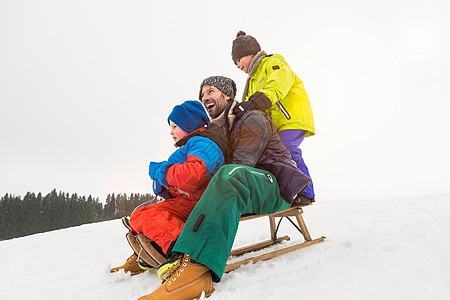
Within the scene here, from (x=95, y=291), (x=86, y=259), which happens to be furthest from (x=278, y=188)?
(x=86, y=259)

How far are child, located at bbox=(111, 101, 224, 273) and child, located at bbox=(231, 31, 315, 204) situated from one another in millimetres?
540

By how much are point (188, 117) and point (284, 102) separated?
1.01 metres

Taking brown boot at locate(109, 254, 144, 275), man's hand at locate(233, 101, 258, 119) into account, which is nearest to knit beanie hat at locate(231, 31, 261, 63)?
man's hand at locate(233, 101, 258, 119)

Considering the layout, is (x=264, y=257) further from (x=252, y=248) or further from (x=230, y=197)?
(x=230, y=197)

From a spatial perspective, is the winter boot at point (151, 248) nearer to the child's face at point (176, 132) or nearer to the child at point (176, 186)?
the child at point (176, 186)

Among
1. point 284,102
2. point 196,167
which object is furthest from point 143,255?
point 284,102

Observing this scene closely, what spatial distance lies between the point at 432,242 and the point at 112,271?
2.79 m

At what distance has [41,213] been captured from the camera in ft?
144

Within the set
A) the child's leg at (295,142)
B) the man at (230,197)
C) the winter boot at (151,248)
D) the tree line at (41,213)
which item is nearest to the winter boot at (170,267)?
the man at (230,197)

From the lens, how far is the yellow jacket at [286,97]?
8.39ft

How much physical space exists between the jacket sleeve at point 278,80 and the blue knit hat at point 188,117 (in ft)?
2.02

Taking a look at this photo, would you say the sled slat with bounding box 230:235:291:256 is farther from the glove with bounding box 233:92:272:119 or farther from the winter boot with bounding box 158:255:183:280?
A: the glove with bounding box 233:92:272:119

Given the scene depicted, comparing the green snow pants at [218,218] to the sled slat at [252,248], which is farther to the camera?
the sled slat at [252,248]

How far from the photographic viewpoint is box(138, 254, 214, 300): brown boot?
4.71 ft
